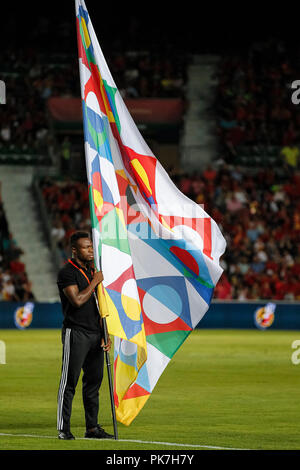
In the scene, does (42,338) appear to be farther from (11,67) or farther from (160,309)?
(11,67)

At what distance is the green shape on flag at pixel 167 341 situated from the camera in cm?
1112

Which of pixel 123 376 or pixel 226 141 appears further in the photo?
pixel 226 141

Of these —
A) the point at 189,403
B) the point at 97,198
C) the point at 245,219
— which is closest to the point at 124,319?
the point at 97,198

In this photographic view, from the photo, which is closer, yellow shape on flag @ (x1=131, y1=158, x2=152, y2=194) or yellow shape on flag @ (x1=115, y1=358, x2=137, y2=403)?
yellow shape on flag @ (x1=115, y1=358, x2=137, y2=403)

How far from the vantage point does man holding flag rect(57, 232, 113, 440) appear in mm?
10195

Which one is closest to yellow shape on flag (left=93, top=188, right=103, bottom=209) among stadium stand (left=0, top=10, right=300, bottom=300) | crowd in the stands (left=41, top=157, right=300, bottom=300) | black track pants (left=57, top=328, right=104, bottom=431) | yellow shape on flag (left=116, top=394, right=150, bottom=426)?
black track pants (left=57, top=328, right=104, bottom=431)

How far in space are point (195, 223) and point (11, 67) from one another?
31.0 m

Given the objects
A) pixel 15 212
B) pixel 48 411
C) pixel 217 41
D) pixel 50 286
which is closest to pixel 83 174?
pixel 15 212

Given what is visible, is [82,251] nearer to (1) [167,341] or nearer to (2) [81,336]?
(2) [81,336]

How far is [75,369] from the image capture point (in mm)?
10219

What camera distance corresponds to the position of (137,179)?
37.8 feet

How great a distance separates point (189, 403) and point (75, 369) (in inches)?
160

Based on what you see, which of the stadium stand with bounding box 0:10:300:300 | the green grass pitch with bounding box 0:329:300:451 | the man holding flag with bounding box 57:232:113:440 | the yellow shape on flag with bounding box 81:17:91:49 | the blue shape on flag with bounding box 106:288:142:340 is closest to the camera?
the man holding flag with bounding box 57:232:113:440

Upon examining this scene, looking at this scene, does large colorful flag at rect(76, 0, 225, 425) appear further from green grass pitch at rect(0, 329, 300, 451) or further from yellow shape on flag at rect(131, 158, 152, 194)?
green grass pitch at rect(0, 329, 300, 451)
